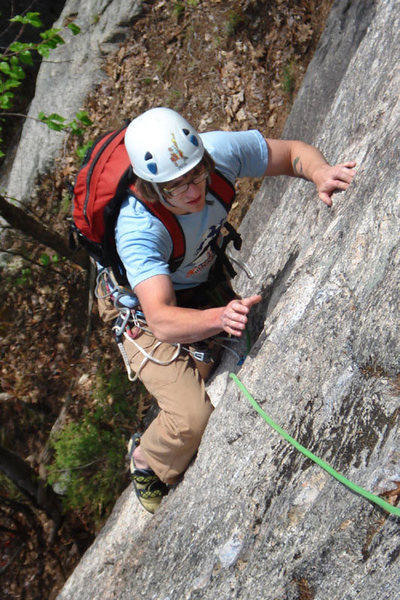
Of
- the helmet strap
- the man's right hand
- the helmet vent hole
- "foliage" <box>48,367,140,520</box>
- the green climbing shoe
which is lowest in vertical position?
"foliage" <box>48,367,140,520</box>

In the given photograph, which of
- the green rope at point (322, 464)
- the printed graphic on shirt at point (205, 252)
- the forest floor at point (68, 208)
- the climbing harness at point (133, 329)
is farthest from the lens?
the forest floor at point (68, 208)

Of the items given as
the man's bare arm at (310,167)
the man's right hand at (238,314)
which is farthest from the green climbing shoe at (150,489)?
the man's bare arm at (310,167)

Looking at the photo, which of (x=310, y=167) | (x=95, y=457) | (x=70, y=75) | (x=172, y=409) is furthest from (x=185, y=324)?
(x=70, y=75)

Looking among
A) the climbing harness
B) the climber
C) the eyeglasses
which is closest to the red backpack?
the climber

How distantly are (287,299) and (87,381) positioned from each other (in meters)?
5.62

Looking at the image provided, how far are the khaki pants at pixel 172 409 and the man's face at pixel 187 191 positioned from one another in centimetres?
120

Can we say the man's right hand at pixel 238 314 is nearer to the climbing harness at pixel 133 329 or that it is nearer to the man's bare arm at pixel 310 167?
the man's bare arm at pixel 310 167

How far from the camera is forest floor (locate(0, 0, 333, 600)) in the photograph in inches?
283

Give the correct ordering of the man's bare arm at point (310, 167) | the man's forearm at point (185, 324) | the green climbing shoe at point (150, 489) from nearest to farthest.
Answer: the man's forearm at point (185, 324), the man's bare arm at point (310, 167), the green climbing shoe at point (150, 489)

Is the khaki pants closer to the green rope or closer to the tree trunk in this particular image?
the green rope

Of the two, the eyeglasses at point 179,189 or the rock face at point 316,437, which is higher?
the eyeglasses at point 179,189

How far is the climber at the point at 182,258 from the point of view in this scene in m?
3.16

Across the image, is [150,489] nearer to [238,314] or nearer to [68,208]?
[238,314]

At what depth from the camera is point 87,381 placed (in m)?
8.09
